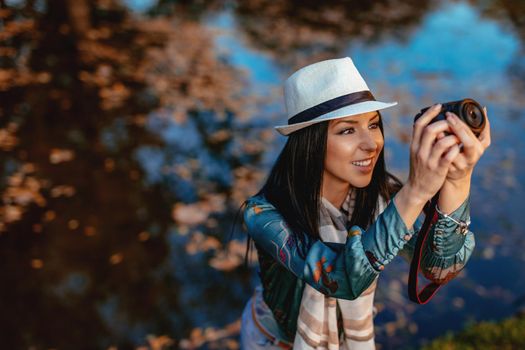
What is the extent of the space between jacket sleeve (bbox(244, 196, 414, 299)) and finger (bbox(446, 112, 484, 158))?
262 mm

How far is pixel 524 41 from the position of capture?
1151 centimetres

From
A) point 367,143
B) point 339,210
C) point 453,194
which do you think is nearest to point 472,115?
point 453,194

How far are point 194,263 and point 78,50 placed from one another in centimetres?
601

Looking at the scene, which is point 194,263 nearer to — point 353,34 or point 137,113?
point 137,113

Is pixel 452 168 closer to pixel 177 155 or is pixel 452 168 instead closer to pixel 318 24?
pixel 177 155

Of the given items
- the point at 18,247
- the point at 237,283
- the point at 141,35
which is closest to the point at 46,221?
the point at 18,247

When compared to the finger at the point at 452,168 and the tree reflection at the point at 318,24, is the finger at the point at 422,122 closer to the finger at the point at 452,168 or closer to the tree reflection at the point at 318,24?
the finger at the point at 452,168

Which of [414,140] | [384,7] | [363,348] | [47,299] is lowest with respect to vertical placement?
[47,299]

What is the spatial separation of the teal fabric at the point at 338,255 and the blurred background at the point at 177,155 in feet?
7.46

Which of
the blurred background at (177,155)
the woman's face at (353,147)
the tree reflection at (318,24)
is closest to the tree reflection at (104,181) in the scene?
the blurred background at (177,155)

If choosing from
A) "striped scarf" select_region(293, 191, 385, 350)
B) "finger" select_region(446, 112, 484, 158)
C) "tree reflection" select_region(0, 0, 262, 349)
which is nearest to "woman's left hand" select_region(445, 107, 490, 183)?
"finger" select_region(446, 112, 484, 158)

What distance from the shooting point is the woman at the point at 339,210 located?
142cm

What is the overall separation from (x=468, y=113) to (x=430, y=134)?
140 mm

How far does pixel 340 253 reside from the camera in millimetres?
1562
